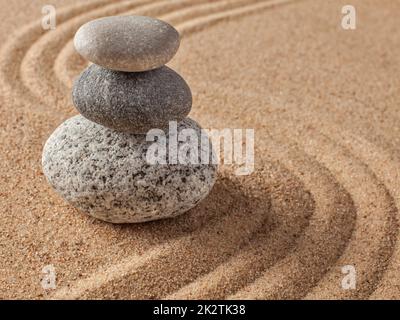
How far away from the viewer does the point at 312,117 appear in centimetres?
479

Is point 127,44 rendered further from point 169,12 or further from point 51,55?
point 169,12

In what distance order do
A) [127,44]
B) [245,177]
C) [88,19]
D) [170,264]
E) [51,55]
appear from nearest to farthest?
[127,44]
[170,264]
[245,177]
[51,55]
[88,19]

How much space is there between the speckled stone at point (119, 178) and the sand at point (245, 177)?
0.18 metres

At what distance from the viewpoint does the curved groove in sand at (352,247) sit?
3.31 metres

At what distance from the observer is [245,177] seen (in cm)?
404

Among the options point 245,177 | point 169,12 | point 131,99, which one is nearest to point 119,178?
point 131,99

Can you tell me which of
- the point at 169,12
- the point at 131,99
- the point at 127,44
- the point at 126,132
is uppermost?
the point at 127,44

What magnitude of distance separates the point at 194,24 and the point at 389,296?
357cm

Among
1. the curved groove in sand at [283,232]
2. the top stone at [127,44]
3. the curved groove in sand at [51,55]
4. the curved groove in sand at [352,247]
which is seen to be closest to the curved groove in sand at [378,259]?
the curved groove in sand at [352,247]

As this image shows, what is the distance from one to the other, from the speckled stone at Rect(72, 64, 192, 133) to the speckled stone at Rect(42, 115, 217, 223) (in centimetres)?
13

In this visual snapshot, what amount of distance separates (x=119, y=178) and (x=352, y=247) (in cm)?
131

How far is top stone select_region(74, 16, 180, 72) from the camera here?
3240 millimetres

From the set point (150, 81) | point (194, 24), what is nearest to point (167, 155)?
point (150, 81)

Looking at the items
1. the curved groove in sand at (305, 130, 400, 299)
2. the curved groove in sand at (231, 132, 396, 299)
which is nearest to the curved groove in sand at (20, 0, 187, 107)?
the curved groove in sand at (231, 132, 396, 299)
